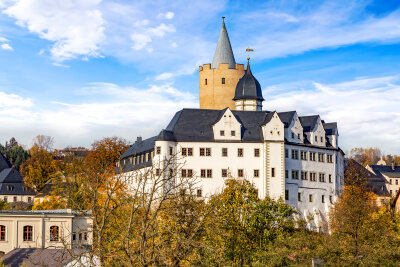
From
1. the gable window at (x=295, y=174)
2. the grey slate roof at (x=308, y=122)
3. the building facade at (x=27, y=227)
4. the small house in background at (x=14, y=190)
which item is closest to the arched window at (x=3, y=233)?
the building facade at (x=27, y=227)

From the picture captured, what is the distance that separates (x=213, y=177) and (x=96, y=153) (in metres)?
39.3

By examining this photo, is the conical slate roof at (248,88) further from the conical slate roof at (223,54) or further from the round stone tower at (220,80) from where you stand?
the conical slate roof at (223,54)

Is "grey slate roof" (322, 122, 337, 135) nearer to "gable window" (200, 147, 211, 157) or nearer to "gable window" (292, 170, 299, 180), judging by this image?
"gable window" (292, 170, 299, 180)

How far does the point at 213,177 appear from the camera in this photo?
62906mm

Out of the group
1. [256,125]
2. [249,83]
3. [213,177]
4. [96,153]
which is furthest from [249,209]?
[96,153]

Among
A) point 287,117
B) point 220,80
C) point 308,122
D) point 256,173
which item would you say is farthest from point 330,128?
point 220,80

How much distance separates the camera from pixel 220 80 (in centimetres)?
8012

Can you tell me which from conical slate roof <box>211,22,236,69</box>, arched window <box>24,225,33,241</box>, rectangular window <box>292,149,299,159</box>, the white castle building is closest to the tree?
the white castle building

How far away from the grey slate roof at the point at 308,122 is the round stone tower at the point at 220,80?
34.5 ft

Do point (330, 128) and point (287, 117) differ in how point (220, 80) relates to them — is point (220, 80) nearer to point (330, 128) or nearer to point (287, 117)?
point (287, 117)

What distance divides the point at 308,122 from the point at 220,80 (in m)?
14.9

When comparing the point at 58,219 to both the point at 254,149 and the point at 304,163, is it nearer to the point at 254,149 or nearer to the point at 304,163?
the point at 254,149

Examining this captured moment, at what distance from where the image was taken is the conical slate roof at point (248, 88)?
2953 inches

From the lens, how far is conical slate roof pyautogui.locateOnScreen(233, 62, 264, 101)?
75000 millimetres
